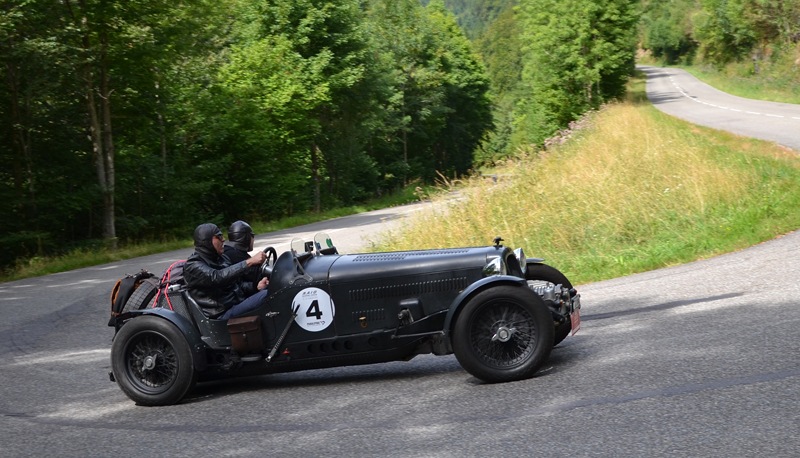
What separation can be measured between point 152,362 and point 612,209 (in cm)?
806

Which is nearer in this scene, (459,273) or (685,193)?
(459,273)

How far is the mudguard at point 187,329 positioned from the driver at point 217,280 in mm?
190

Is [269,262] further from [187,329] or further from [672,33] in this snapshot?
[672,33]

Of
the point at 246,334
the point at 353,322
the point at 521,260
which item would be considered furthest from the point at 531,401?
the point at 246,334

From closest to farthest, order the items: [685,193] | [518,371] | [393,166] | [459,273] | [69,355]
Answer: [518,371] < [459,273] < [69,355] < [685,193] < [393,166]

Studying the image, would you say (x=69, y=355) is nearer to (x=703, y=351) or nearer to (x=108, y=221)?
(x=703, y=351)

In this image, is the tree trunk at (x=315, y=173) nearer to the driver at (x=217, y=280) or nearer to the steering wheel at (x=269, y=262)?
the steering wheel at (x=269, y=262)

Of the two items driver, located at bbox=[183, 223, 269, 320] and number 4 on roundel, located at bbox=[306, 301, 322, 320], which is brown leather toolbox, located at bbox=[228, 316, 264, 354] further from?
number 4 on roundel, located at bbox=[306, 301, 322, 320]

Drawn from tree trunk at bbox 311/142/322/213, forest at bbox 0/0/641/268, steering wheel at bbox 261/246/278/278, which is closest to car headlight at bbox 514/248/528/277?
steering wheel at bbox 261/246/278/278

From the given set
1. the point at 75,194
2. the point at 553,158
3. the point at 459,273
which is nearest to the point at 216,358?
the point at 459,273

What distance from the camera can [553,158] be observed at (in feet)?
53.7

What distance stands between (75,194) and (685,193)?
16.5 m

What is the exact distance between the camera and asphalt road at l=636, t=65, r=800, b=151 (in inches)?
806

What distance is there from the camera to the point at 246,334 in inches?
226
